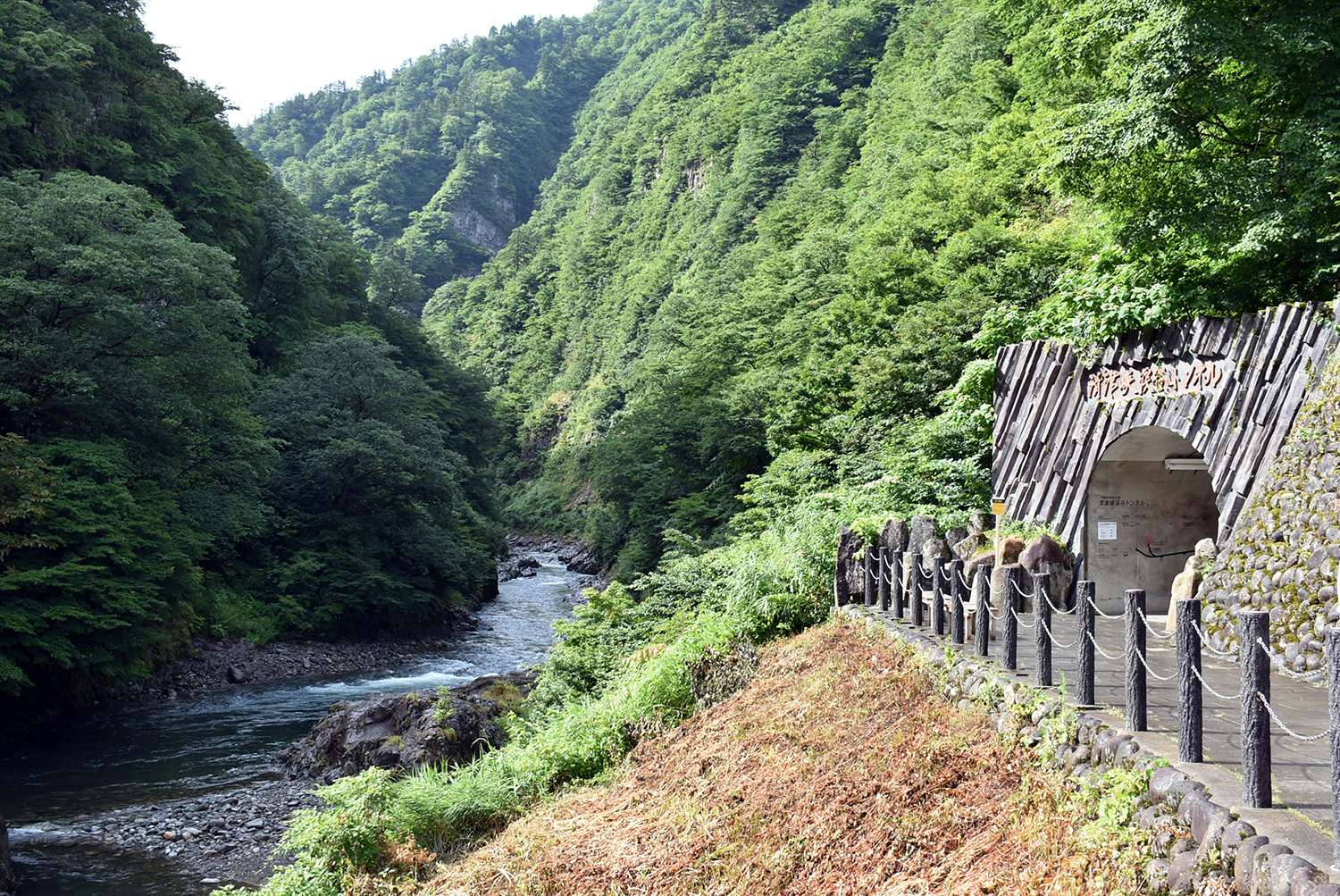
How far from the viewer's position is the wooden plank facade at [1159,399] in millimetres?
10414

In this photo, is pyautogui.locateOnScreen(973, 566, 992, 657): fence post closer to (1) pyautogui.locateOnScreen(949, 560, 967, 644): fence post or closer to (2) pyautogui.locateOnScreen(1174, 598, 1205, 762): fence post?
(1) pyautogui.locateOnScreen(949, 560, 967, 644): fence post

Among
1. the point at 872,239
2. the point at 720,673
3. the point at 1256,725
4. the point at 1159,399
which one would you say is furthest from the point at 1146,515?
the point at 872,239

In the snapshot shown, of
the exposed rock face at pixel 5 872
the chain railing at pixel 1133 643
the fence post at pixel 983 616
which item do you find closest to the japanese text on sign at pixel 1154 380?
the chain railing at pixel 1133 643

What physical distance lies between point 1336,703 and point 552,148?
155564mm

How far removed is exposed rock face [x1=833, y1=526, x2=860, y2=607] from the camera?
13305 millimetres

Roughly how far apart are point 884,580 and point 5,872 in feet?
37.7

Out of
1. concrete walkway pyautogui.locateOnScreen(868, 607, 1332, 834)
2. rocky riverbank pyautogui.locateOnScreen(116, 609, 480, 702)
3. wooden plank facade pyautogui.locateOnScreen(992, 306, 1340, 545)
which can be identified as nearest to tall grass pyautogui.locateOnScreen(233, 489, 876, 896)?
wooden plank facade pyautogui.locateOnScreen(992, 306, 1340, 545)

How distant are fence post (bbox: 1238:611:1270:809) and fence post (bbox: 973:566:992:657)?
4.14 metres

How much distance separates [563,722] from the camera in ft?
39.9

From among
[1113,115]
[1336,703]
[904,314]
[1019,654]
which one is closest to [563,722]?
[1019,654]

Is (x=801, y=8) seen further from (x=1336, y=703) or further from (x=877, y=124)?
(x=1336, y=703)

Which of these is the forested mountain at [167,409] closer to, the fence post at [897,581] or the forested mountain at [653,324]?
the forested mountain at [653,324]

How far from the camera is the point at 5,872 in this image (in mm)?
12898

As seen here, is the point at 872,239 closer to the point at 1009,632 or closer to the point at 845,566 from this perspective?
the point at 845,566
